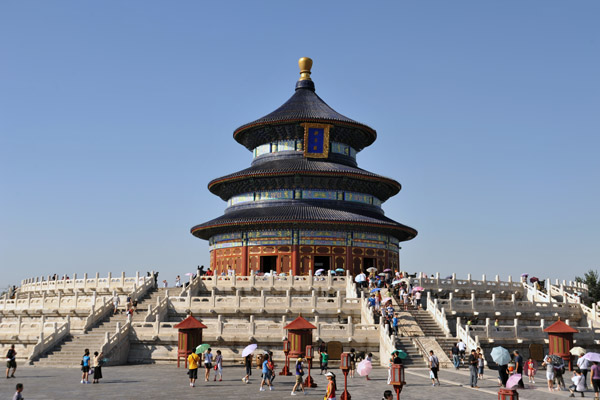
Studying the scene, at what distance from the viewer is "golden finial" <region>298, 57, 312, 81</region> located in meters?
67.7

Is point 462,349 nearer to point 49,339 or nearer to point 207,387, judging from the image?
point 207,387

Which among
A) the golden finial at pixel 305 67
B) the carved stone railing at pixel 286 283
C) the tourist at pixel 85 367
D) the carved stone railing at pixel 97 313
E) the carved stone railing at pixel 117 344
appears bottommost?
the tourist at pixel 85 367

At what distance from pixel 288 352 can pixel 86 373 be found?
838 centimetres

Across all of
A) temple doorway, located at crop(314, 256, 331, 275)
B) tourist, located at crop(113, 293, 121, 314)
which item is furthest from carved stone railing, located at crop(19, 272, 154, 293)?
temple doorway, located at crop(314, 256, 331, 275)

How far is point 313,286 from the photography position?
4056 cm

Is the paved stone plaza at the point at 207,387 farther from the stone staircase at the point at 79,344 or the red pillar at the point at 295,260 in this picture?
the red pillar at the point at 295,260

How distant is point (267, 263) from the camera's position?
5456 cm

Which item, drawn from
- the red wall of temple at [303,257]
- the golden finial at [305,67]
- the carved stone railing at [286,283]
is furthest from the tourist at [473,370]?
the golden finial at [305,67]

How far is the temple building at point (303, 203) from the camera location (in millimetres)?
53250

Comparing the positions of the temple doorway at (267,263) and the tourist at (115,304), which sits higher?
the temple doorway at (267,263)

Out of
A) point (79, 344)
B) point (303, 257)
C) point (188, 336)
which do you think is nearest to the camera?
point (188, 336)

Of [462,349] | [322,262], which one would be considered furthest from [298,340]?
[322,262]

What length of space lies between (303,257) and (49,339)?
76.5 ft

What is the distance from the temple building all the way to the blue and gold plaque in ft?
0.29
